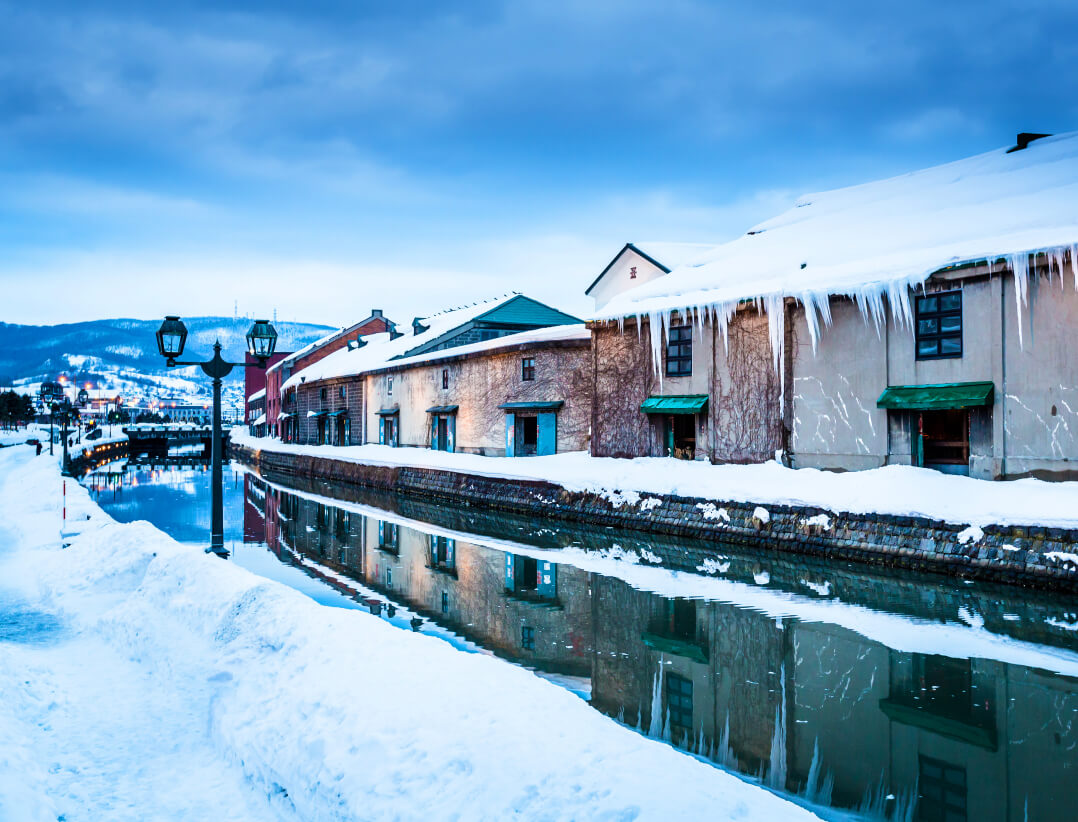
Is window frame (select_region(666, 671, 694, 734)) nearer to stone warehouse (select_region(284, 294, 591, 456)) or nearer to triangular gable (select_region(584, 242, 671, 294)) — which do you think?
stone warehouse (select_region(284, 294, 591, 456))

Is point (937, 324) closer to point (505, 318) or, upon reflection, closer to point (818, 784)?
point (818, 784)

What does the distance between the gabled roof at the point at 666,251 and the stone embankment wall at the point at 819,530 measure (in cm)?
2132

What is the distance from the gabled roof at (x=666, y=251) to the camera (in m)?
44.2

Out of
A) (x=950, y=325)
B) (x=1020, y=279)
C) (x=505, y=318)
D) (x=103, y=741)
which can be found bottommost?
(x=103, y=741)

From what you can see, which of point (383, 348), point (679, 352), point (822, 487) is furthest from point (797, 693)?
point (383, 348)

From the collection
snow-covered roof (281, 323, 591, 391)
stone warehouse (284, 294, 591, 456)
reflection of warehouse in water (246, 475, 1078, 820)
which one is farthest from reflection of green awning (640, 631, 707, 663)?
snow-covered roof (281, 323, 591, 391)

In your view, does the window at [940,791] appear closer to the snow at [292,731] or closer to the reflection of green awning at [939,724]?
the reflection of green awning at [939,724]

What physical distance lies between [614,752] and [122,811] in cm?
316

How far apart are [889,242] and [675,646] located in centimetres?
1432

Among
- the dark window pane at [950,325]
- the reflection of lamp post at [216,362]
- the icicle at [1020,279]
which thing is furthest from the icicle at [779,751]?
the dark window pane at [950,325]

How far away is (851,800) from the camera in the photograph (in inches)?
236

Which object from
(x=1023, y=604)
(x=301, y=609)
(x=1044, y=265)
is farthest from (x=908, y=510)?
(x=301, y=609)

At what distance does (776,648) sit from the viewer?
10.1 metres

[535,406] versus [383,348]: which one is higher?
[383,348]
